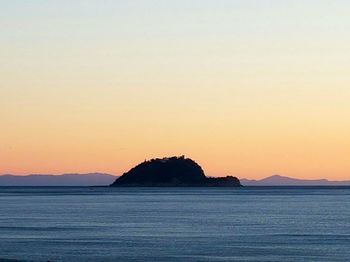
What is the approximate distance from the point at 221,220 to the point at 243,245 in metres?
39.3

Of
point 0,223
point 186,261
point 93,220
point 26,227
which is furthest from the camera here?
point 93,220

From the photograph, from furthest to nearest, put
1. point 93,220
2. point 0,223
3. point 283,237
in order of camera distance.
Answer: point 93,220 < point 0,223 < point 283,237

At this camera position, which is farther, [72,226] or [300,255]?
[72,226]

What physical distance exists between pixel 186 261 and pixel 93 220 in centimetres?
5167

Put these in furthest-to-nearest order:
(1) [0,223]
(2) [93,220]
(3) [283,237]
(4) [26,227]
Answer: (2) [93,220]
(1) [0,223]
(4) [26,227]
(3) [283,237]

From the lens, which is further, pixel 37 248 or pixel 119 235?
pixel 119 235

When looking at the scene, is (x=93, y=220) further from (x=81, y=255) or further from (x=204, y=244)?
(x=81, y=255)

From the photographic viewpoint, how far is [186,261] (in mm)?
61406

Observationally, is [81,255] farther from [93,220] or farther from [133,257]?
[93,220]

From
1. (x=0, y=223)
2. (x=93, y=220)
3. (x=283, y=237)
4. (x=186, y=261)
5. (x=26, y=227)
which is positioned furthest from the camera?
(x=93, y=220)

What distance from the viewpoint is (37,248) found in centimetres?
7031

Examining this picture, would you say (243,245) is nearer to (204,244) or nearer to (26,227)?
(204,244)

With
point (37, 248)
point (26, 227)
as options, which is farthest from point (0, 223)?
point (37, 248)

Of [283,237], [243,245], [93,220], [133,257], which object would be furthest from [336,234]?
[93,220]
